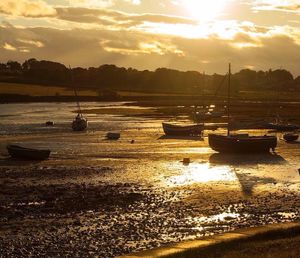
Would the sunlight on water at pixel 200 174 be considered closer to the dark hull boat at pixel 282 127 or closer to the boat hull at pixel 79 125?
the dark hull boat at pixel 282 127

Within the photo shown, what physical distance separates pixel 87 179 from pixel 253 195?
977 cm

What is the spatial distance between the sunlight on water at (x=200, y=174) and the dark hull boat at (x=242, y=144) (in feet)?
21.6

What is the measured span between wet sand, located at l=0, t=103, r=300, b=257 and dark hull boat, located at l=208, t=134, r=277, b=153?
106cm

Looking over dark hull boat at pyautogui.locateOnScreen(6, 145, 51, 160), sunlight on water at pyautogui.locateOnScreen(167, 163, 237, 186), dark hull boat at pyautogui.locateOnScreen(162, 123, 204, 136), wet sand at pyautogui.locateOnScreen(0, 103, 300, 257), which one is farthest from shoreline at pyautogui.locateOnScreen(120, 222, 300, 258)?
dark hull boat at pyautogui.locateOnScreen(162, 123, 204, 136)

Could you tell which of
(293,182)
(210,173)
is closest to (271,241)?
(293,182)

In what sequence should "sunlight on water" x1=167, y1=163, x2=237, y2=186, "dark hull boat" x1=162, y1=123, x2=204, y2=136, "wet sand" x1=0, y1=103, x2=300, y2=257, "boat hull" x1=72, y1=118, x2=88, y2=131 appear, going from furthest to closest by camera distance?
"boat hull" x1=72, y1=118, x2=88, y2=131
"dark hull boat" x1=162, y1=123, x2=204, y2=136
"sunlight on water" x1=167, y1=163, x2=237, y2=186
"wet sand" x1=0, y1=103, x2=300, y2=257

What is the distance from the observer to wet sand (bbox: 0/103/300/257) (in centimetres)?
2082

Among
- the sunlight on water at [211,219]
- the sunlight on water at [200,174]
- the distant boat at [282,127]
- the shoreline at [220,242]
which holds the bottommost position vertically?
the distant boat at [282,127]

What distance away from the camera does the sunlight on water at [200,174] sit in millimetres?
34062

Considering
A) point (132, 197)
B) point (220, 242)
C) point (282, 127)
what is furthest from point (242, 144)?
point (220, 242)

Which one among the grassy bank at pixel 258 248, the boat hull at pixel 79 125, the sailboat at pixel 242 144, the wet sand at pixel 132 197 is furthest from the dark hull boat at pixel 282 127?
the grassy bank at pixel 258 248

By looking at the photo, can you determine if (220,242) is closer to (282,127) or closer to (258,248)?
(258,248)

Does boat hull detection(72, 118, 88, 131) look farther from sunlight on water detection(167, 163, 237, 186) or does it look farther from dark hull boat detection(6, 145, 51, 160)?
sunlight on water detection(167, 163, 237, 186)

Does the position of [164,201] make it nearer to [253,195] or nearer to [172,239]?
[253,195]
